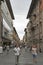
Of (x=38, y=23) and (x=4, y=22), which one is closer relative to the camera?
(x=38, y=23)

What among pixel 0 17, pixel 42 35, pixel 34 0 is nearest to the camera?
pixel 42 35

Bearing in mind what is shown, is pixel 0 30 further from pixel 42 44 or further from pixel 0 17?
pixel 42 44

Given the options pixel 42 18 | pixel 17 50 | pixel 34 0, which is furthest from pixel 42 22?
pixel 17 50

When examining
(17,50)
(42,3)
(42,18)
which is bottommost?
(17,50)

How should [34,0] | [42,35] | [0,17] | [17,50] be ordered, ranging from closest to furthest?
[17,50] < [42,35] < [0,17] < [34,0]

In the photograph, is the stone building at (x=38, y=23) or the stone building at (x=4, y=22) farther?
the stone building at (x=4, y=22)

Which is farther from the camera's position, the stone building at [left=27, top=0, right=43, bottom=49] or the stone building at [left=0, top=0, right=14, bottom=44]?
the stone building at [left=0, top=0, right=14, bottom=44]

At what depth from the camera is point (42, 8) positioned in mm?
62406

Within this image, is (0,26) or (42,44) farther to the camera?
(0,26)

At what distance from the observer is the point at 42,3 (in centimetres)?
6397

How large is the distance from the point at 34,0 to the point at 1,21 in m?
14.5

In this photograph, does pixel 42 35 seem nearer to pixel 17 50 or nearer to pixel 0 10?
pixel 0 10

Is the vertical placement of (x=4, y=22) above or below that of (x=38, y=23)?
above

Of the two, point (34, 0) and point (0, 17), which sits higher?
point (34, 0)
